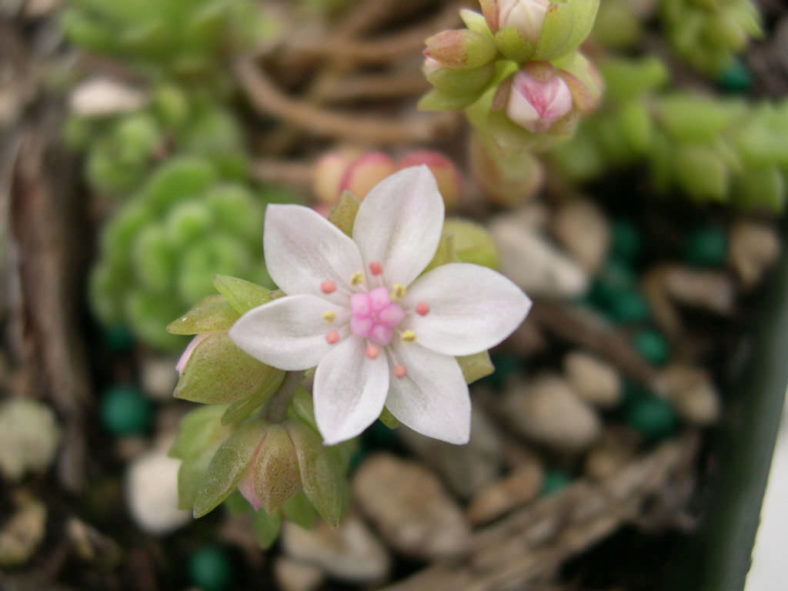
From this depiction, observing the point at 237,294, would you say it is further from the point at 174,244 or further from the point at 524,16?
the point at 174,244

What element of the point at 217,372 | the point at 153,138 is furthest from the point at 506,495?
the point at 153,138

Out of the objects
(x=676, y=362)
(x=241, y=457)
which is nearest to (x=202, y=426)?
(x=241, y=457)

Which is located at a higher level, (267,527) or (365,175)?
(365,175)

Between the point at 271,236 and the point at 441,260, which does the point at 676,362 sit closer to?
the point at 441,260

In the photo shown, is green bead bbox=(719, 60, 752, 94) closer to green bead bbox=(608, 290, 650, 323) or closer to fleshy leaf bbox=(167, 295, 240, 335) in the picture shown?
green bead bbox=(608, 290, 650, 323)

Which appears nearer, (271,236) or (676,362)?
(271,236)
